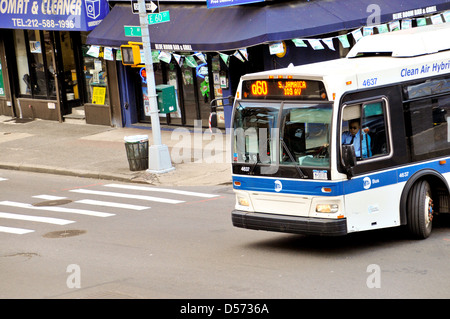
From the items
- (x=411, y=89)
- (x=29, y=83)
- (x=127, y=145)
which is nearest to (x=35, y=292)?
(x=411, y=89)

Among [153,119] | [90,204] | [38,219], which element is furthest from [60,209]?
[153,119]

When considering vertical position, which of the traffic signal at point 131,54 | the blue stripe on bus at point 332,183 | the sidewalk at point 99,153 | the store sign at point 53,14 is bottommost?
the sidewalk at point 99,153

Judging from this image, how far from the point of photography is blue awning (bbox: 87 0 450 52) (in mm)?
19984

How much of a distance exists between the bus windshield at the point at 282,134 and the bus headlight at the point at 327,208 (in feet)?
1.82

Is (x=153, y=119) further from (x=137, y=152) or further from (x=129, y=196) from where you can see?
(x=129, y=196)

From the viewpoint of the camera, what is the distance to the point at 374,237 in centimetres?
1184

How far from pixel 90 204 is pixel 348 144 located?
7181mm

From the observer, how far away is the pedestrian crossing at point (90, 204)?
14.8 meters

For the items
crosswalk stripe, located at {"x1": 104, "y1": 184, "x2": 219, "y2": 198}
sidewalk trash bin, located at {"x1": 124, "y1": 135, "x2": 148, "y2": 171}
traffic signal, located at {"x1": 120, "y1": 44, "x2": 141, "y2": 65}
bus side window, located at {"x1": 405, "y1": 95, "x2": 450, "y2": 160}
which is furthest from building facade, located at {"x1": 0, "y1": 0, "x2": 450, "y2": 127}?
bus side window, located at {"x1": 405, "y1": 95, "x2": 450, "y2": 160}

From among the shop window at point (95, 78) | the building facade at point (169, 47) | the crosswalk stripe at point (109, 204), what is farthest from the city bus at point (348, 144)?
the shop window at point (95, 78)

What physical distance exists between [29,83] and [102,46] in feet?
20.2

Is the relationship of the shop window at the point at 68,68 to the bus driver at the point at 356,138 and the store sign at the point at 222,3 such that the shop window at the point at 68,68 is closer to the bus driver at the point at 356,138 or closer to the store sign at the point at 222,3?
the store sign at the point at 222,3

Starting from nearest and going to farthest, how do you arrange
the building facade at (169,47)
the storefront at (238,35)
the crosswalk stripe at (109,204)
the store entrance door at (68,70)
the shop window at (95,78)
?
1. the crosswalk stripe at (109,204)
2. the storefront at (238,35)
3. the building facade at (169,47)
4. the shop window at (95,78)
5. the store entrance door at (68,70)

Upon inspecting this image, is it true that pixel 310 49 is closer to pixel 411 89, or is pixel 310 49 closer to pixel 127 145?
pixel 127 145
